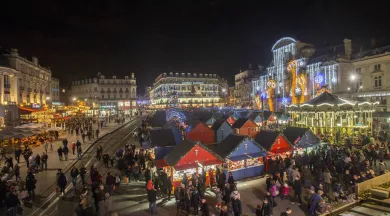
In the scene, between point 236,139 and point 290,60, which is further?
point 290,60

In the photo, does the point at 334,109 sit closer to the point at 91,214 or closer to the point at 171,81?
the point at 91,214

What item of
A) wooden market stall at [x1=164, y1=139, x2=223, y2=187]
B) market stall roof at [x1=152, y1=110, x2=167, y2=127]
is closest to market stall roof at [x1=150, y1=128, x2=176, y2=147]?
wooden market stall at [x1=164, y1=139, x2=223, y2=187]

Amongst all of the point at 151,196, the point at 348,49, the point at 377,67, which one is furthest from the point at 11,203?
the point at 348,49

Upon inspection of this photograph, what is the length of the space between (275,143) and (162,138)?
733 centimetres

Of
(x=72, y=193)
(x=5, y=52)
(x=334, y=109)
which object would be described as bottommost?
(x=72, y=193)

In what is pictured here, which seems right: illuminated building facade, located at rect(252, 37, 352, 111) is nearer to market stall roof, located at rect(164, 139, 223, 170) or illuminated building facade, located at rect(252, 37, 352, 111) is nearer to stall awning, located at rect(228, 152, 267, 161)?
stall awning, located at rect(228, 152, 267, 161)

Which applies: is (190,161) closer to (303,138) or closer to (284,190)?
(284,190)

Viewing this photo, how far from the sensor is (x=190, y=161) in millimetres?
11984

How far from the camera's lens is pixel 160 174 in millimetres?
11602

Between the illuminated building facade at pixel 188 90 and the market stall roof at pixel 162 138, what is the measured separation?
70979 millimetres

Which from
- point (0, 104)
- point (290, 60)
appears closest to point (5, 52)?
point (0, 104)

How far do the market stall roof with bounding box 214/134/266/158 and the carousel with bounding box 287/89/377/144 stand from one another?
10.1m

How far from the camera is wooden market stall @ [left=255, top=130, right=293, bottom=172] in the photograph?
46.6 feet

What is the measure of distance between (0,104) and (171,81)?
204 feet
